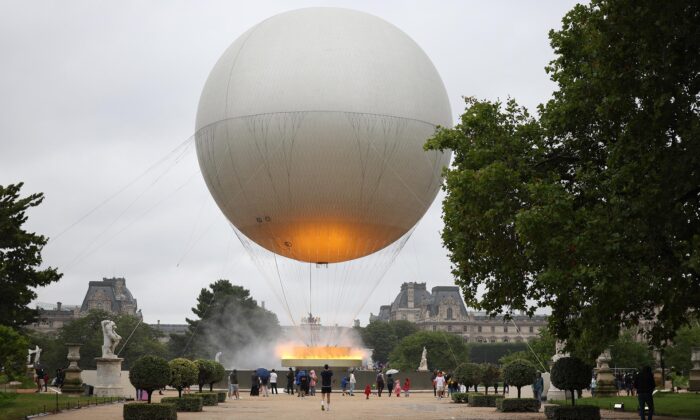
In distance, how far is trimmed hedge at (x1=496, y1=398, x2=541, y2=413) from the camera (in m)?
34.1

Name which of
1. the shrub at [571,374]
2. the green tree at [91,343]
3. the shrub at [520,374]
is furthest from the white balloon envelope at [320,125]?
the green tree at [91,343]

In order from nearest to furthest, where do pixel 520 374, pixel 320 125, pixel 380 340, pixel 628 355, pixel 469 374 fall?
pixel 520 374 → pixel 320 125 → pixel 469 374 → pixel 628 355 → pixel 380 340

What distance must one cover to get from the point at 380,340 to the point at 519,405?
158m

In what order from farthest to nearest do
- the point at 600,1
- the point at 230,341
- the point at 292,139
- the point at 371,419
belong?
the point at 230,341 → the point at 292,139 → the point at 371,419 → the point at 600,1

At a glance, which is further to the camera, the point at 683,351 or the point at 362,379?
the point at 683,351

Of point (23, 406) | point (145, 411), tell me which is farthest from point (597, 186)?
point (23, 406)

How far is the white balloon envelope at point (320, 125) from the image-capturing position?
40156 mm

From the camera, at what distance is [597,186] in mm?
23359

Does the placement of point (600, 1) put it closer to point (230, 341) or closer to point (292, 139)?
point (292, 139)

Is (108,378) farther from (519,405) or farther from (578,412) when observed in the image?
(578,412)

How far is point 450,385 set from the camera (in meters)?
54.2

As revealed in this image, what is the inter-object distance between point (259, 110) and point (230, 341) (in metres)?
101

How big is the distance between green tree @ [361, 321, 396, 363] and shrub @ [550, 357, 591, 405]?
533 ft

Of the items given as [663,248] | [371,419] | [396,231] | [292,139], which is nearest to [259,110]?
[292,139]
